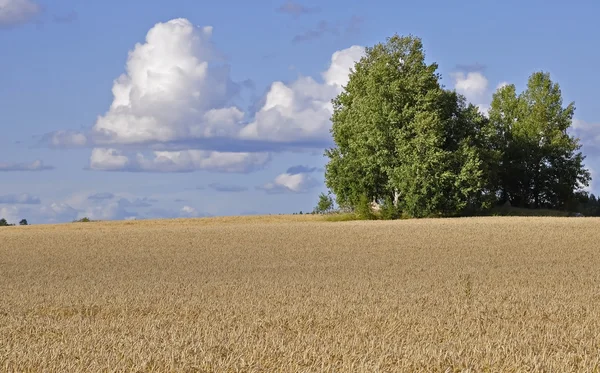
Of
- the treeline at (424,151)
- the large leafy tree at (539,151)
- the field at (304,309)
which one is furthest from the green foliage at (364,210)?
the field at (304,309)

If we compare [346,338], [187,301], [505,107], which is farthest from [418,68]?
[346,338]

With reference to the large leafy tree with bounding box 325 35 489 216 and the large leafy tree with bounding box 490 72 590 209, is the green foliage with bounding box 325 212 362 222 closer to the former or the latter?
the large leafy tree with bounding box 325 35 489 216

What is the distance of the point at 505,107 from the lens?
63.1m

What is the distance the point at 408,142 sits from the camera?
1850 inches

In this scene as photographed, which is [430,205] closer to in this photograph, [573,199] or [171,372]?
[573,199]

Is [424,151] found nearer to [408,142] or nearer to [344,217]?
[408,142]

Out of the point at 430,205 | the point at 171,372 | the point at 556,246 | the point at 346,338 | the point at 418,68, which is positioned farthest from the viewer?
the point at 418,68

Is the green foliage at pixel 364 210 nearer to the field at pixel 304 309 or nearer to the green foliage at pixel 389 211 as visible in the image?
the green foliage at pixel 389 211

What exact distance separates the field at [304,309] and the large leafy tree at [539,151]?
30307 mm

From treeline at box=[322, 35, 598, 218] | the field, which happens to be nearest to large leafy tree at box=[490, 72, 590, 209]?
treeline at box=[322, 35, 598, 218]

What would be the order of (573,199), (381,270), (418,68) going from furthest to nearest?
(573,199) → (418,68) → (381,270)

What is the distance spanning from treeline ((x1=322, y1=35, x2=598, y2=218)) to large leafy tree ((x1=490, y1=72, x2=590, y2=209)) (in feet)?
0.25

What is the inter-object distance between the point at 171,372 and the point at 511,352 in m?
3.11

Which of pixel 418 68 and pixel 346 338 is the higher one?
pixel 418 68
